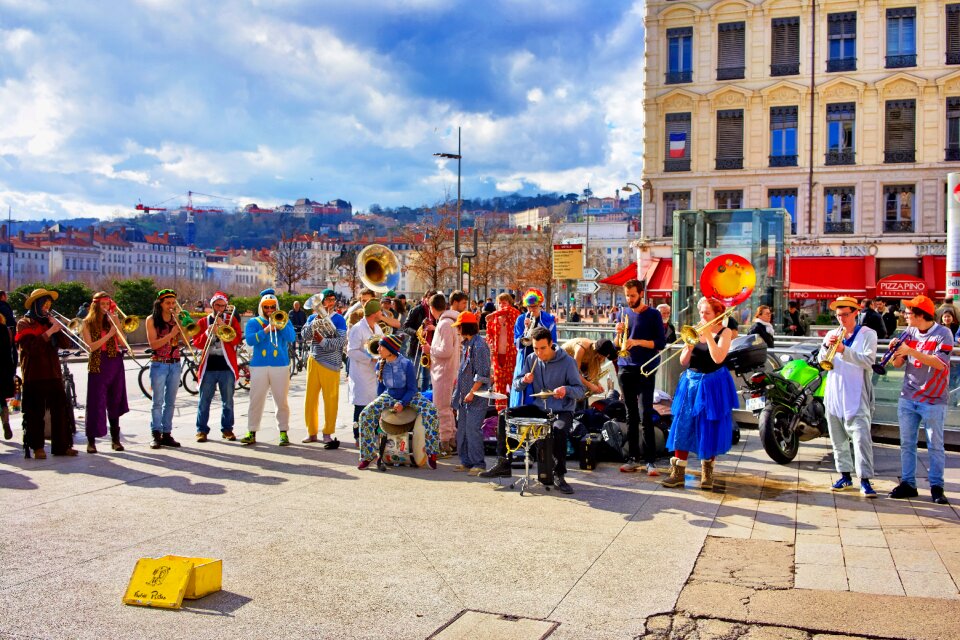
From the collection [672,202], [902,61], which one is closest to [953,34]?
[902,61]

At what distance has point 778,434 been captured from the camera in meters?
9.75

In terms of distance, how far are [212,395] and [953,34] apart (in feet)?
108

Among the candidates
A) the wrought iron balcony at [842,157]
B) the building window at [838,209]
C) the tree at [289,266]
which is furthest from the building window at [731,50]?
the tree at [289,266]

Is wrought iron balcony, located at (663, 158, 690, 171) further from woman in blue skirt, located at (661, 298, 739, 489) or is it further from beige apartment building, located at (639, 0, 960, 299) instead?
woman in blue skirt, located at (661, 298, 739, 489)

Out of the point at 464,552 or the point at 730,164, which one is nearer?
the point at 464,552

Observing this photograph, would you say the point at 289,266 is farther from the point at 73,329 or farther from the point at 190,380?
the point at 73,329

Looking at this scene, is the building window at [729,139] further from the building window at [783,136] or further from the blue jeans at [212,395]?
the blue jeans at [212,395]

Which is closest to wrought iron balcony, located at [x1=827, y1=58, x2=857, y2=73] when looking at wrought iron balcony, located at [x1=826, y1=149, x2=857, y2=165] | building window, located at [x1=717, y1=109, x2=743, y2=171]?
wrought iron balcony, located at [x1=826, y1=149, x2=857, y2=165]

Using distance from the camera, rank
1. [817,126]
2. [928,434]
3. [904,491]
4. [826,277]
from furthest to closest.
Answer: [817,126] < [826,277] < [904,491] < [928,434]

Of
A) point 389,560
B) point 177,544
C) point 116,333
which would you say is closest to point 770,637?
point 389,560

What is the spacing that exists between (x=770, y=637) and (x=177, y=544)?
158 inches

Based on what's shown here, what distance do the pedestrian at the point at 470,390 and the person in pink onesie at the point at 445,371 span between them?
0.45 meters

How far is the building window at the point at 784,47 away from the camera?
35.5 metres

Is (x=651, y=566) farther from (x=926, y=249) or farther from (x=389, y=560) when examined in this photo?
(x=926, y=249)
